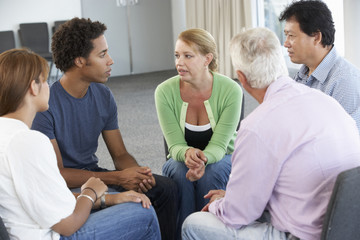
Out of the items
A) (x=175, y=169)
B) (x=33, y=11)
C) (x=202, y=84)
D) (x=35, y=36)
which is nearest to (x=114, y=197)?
(x=175, y=169)

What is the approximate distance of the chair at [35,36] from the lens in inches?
346

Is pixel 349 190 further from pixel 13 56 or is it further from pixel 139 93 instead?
pixel 139 93

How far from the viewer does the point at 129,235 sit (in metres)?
1.93

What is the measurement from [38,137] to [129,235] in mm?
576

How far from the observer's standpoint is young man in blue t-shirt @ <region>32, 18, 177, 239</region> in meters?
Result: 2.46

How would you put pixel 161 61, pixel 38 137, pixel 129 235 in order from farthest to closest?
pixel 161 61, pixel 129 235, pixel 38 137

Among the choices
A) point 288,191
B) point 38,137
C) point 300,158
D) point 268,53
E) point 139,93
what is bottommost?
point 139,93

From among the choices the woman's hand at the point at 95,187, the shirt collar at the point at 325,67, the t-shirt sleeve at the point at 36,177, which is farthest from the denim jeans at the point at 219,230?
the shirt collar at the point at 325,67

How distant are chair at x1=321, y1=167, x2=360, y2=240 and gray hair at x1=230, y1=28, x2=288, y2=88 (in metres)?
0.50

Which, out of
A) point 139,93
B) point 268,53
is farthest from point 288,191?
point 139,93

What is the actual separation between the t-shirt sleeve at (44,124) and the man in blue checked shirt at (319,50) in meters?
1.23

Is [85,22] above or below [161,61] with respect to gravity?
above

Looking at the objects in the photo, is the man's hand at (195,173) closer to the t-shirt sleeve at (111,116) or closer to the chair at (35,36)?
the t-shirt sleeve at (111,116)

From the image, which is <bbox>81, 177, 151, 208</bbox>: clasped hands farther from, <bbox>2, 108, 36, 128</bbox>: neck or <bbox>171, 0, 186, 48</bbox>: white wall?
<bbox>171, 0, 186, 48</bbox>: white wall
